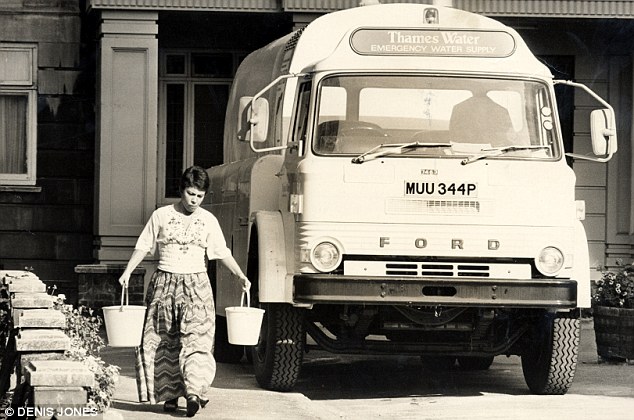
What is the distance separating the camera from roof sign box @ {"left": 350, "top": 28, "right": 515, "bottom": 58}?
1235 cm

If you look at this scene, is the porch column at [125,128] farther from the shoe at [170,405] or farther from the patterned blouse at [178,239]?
the shoe at [170,405]

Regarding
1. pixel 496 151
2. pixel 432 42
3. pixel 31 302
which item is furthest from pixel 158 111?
pixel 31 302

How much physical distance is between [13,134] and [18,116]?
262 mm

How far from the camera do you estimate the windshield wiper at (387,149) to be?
38.8 feet

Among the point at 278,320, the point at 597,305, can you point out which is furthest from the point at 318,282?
the point at 597,305

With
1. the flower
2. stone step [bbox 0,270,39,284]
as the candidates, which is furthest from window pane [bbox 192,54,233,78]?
the flower

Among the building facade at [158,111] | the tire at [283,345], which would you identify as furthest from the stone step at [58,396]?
the building facade at [158,111]

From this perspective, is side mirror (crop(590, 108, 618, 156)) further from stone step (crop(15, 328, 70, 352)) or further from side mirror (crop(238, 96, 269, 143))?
stone step (crop(15, 328, 70, 352))

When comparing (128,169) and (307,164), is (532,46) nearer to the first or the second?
(128,169)

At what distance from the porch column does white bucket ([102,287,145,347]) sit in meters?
8.20

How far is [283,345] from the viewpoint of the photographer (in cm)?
1202

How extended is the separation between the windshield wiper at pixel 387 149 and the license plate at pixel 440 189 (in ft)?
0.97

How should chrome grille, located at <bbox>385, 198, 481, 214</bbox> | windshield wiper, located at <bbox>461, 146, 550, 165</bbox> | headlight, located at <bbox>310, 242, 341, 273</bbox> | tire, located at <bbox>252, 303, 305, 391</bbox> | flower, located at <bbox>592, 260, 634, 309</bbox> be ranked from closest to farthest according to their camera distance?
1. headlight, located at <bbox>310, 242, 341, 273</bbox>
2. chrome grille, located at <bbox>385, 198, 481, 214</bbox>
3. windshield wiper, located at <bbox>461, 146, 550, 165</bbox>
4. tire, located at <bbox>252, 303, 305, 391</bbox>
5. flower, located at <bbox>592, 260, 634, 309</bbox>

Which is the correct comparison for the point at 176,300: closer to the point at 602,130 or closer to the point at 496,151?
the point at 496,151
